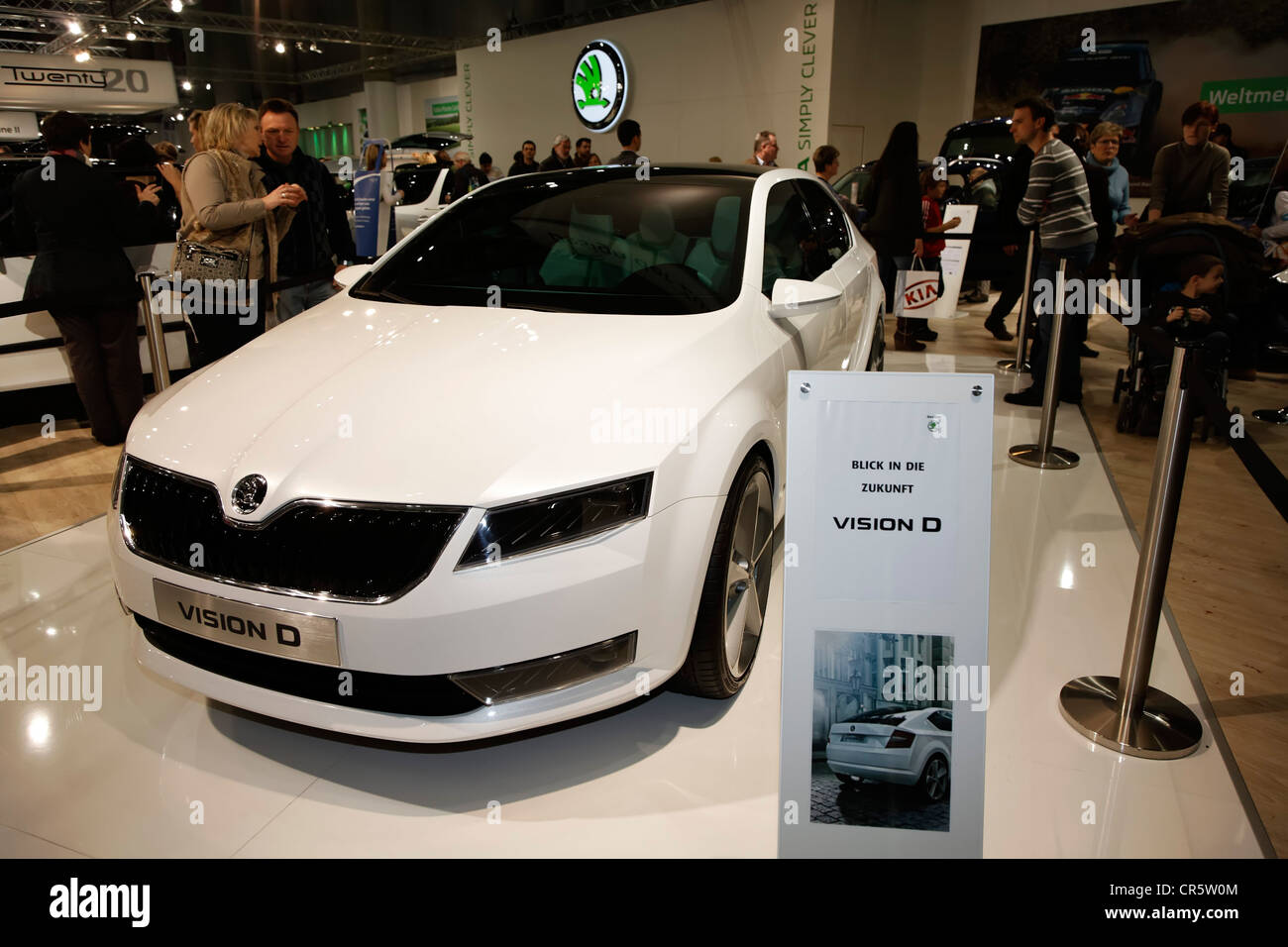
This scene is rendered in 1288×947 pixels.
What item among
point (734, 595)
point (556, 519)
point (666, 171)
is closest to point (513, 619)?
point (556, 519)

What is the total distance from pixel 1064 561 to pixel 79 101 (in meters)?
13.1

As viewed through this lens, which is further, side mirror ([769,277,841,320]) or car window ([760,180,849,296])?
car window ([760,180,849,296])

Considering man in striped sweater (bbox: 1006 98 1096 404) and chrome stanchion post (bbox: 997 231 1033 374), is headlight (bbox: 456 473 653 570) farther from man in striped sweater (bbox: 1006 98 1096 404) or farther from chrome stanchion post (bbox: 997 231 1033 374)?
chrome stanchion post (bbox: 997 231 1033 374)

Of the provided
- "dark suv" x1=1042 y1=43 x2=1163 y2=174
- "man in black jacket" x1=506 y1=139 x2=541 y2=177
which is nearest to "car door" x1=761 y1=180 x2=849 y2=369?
"man in black jacket" x1=506 y1=139 x2=541 y2=177

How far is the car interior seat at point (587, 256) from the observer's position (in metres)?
2.58

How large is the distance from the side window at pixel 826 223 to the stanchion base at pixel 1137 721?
5.52 feet

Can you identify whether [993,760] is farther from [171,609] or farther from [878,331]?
[878,331]

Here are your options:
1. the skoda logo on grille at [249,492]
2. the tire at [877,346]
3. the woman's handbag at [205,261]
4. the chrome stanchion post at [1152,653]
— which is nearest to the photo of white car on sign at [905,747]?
the chrome stanchion post at [1152,653]

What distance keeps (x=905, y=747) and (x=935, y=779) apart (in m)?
0.08

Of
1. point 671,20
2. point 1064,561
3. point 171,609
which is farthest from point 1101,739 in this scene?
point 671,20

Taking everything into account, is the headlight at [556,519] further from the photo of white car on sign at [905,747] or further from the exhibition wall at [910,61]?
the exhibition wall at [910,61]

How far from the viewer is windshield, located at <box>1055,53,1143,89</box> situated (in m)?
10.5

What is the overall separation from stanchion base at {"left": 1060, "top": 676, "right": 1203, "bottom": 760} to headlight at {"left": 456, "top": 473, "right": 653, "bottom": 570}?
4.35ft
